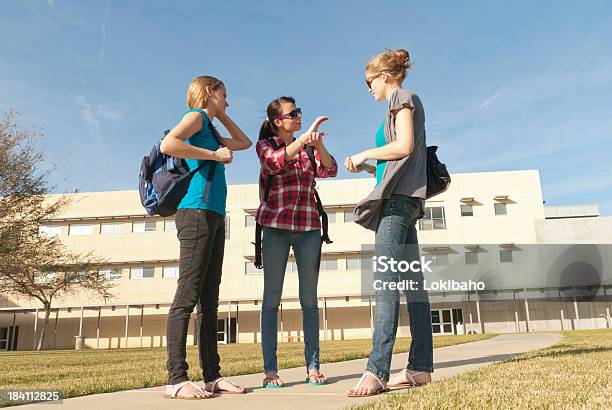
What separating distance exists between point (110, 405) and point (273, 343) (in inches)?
49.4

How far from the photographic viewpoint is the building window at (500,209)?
3956 cm

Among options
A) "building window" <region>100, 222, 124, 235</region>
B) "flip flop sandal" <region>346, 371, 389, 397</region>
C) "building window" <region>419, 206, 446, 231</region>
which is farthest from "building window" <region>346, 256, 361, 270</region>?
"flip flop sandal" <region>346, 371, 389, 397</region>

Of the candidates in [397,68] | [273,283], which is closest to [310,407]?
[273,283]

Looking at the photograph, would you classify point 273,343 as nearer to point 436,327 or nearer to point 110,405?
point 110,405

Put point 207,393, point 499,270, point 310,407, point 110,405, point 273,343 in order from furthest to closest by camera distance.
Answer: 1. point 499,270
2. point 273,343
3. point 207,393
4. point 110,405
5. point 310,407

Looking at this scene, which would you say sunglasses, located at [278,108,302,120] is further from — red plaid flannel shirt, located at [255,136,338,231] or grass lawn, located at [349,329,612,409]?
grass lawn, located at [349,329,612,409]

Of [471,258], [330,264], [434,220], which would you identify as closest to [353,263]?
[330,264]

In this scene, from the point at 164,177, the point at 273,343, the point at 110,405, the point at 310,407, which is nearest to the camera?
the point at 310,407

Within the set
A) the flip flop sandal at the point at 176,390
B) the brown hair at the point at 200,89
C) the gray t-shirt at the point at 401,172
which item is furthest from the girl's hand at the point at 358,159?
the flip flop sandal at the point at 176,390

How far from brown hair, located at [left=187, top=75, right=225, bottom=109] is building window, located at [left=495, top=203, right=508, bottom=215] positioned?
3903 centimetres

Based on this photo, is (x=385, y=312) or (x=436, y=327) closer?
(x=385, y=312)

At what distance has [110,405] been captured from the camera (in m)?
2.79

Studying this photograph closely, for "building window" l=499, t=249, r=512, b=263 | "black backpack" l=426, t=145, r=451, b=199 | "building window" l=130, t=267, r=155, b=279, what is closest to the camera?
"black backpack" l=426, t=145, r=451, b=199

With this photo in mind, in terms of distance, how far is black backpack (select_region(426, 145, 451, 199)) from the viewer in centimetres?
341
